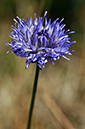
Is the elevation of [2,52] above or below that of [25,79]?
above

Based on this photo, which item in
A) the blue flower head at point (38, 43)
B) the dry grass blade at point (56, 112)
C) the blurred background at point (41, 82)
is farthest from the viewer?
the blurred background at point (41, 82)

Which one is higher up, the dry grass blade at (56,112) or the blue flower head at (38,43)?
the blue flower head at (38,43)

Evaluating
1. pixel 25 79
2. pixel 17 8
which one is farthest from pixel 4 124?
pixel 17 8

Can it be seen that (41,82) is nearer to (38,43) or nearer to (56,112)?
(56,112)

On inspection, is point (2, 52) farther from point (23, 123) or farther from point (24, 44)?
point (24, 44)

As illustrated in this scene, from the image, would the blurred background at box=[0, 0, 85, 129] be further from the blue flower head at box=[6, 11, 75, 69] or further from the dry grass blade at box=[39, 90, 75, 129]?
the blue flower head at box=[6, 11, 75, 69]

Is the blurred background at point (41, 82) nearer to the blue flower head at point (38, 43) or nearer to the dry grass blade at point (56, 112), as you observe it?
the dry grass blade at point (56, 112)

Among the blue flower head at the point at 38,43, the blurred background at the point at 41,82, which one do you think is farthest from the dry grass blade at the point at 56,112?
the blue flower head at the point at 38,43

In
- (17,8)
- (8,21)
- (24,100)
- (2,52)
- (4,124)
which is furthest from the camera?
(8,21)
